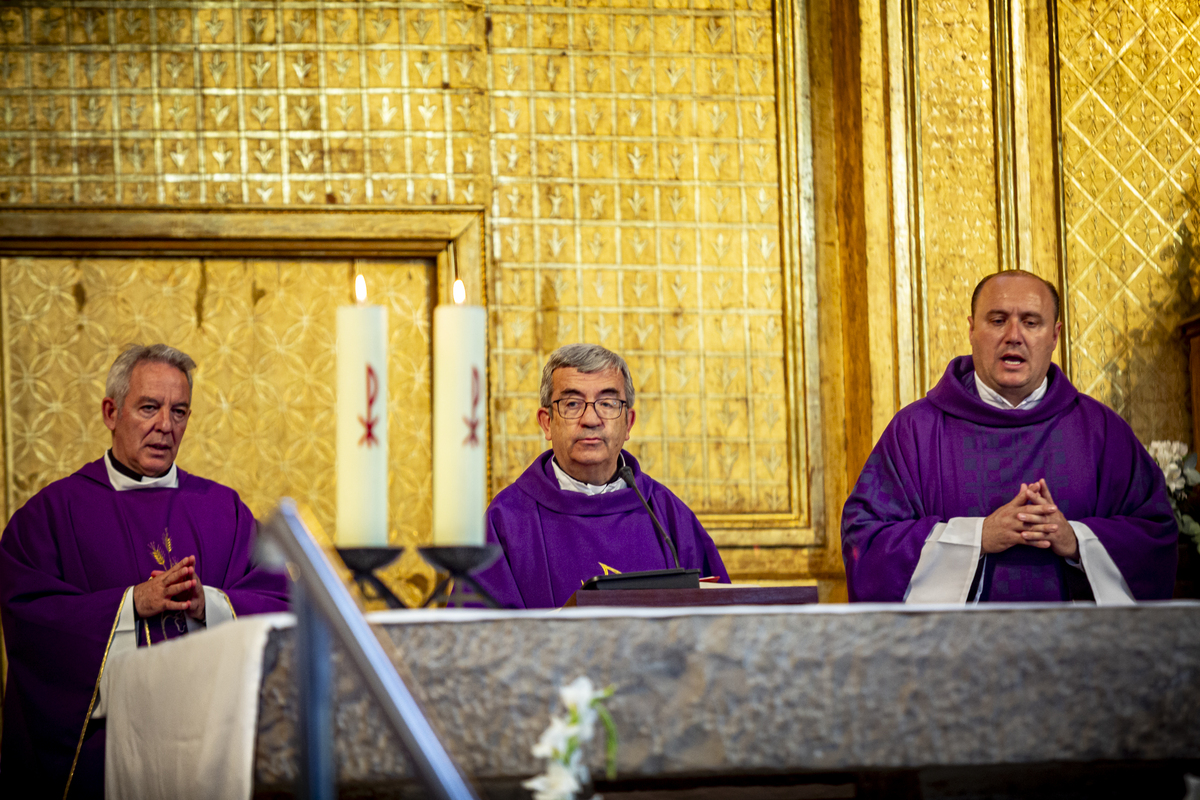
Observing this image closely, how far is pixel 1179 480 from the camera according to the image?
154 inches

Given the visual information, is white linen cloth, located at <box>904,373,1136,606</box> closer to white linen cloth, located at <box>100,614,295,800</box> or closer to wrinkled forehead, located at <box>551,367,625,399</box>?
wrinkled forehead, located at <box>551,367,625,399</box>

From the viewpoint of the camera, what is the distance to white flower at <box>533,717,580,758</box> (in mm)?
1167

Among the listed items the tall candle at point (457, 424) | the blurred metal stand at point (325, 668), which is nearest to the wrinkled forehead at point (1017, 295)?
the tall candle at point (457, 424)

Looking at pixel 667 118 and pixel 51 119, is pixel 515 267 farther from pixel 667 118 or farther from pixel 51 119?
pixel 51 119

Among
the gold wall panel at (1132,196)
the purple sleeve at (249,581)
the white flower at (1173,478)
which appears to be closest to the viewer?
the purple sleeve at (249,581)

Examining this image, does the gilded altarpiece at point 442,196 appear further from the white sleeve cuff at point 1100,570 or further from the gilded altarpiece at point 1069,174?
the white sleeve cuff at point 1100,570

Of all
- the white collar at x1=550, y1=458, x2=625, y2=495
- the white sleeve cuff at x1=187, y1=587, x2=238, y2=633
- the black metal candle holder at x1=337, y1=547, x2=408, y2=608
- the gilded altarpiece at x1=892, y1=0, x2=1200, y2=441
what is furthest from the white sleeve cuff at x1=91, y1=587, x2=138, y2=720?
the gilded altarpiece at x1=892, y1=0, x2=1200, y2=441

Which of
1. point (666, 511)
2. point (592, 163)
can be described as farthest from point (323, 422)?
point (666, 511)

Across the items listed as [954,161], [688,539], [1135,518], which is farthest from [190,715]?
[954,161]

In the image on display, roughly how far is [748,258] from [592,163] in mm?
784

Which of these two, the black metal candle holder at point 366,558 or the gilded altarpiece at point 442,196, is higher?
the gilded altarpiece at point 442,196

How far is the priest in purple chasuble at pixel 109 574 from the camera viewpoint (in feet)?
10.5

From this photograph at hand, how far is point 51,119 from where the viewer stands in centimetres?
475

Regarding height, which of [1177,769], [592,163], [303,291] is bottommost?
[1177,769]
